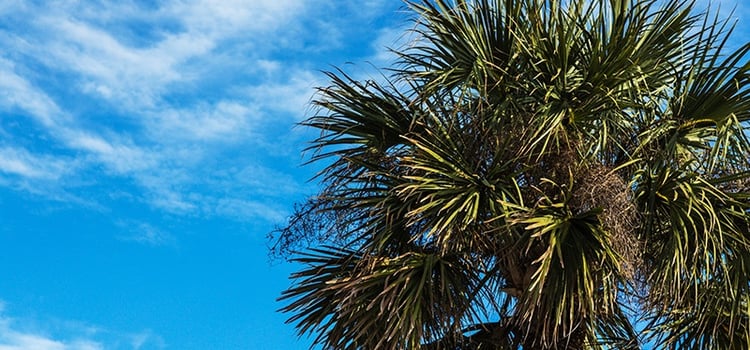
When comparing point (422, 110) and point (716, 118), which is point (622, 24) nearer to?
point (716, 118)

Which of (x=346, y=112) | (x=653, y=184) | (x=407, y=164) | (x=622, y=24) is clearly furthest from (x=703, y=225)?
(x=346, y=112)

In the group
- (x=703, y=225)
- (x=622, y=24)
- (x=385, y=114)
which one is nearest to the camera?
(x=703, y=225)

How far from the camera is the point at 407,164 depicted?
7.43 m

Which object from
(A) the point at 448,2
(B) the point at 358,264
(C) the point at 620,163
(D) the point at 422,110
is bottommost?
(B) the point at 358,264

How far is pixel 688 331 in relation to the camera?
7.73 metres

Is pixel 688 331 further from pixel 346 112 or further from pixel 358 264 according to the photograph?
pixel 346 112

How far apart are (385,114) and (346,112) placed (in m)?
0.32

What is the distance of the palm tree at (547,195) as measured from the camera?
701 cm

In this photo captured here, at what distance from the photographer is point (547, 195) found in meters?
7.41

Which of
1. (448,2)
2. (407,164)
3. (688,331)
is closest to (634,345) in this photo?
(688,331)

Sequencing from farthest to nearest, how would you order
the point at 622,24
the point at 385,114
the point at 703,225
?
1. the point at 385,114
2. the point at 622,24
3. the point at 703,225

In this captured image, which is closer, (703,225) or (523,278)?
(703,225)

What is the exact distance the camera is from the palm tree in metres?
7.01

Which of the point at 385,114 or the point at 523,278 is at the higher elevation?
the point at 385,114
